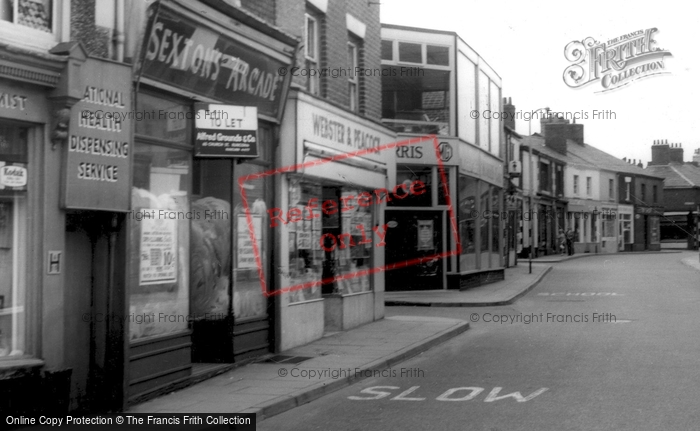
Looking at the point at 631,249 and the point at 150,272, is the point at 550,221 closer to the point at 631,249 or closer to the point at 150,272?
the point at 631,249

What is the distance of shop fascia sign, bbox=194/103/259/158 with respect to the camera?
9.93 meters

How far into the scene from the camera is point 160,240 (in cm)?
928

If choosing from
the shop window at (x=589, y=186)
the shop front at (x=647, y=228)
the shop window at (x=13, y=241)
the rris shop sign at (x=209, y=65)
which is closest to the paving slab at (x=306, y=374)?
the shop window at (x=13, y=241)

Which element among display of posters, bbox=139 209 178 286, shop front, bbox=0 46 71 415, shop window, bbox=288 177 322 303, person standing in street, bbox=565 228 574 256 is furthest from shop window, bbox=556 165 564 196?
shop front, bbox=0 46 71 415

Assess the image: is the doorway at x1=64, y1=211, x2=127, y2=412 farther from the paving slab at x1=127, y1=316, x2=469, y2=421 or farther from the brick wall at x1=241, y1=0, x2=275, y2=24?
the brick wall at x1=241, y1=0, x2=275, y2=24

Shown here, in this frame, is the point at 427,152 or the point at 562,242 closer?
the point at 427,152

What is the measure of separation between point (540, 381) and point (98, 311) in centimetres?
511

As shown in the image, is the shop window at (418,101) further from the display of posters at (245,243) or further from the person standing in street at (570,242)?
the person standing in street at (570,242)

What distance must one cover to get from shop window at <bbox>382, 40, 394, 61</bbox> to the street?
8053 millimetres

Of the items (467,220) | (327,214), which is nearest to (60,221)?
(327,214)

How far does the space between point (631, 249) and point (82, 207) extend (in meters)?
59.9

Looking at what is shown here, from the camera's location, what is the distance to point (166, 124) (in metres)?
9.43

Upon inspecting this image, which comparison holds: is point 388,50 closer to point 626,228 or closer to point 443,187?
point 443,187

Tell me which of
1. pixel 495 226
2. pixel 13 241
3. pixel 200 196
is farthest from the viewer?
pixel 495 226
